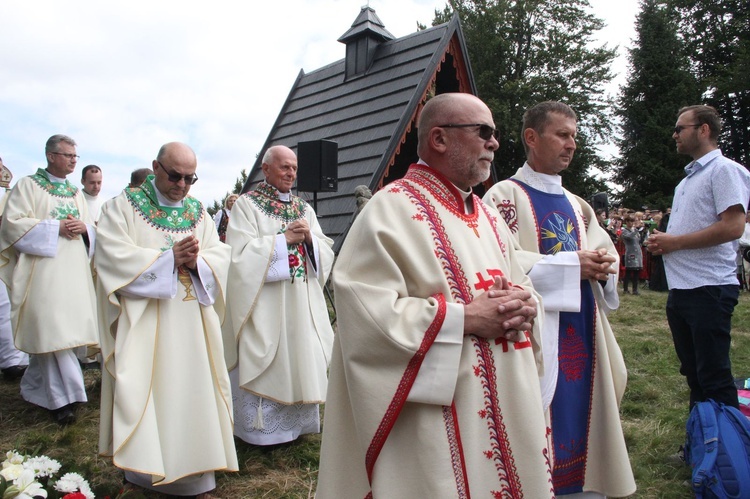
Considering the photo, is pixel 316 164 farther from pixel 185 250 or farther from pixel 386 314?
pixel 386 314

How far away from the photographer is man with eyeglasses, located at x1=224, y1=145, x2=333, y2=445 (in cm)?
391

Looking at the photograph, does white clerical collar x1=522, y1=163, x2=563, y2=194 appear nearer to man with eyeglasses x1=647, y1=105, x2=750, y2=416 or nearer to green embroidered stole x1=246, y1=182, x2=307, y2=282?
man with eyeglasses x1=647, y1=105, x2=750, y2=416

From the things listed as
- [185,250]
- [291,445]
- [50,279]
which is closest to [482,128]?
[185,250]

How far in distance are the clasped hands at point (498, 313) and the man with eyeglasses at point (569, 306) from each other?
662 mm

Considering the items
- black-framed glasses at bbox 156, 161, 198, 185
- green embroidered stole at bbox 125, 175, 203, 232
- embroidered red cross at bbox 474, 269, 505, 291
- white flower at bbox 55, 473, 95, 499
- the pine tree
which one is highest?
the pine tree

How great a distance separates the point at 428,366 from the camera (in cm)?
171

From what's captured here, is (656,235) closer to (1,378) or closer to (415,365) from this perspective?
(415,365)

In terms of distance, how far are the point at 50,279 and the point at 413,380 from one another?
4099mm

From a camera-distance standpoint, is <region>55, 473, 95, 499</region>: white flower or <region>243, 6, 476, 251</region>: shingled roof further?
<region>243, 6, 476, 251</region>: shingled roof

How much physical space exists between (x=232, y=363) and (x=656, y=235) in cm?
295

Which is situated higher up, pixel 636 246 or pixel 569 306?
pixel 636 246

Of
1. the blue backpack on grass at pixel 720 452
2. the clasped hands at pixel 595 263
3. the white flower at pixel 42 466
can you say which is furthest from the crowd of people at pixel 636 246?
the white flower at pixel 42 466

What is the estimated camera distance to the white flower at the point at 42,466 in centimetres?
Result: 208

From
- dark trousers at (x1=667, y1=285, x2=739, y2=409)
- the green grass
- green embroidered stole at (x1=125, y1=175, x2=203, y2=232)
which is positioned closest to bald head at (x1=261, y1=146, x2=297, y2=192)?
green embroidered stole at (x1=125, y1=175, x2=203, y2=232)
